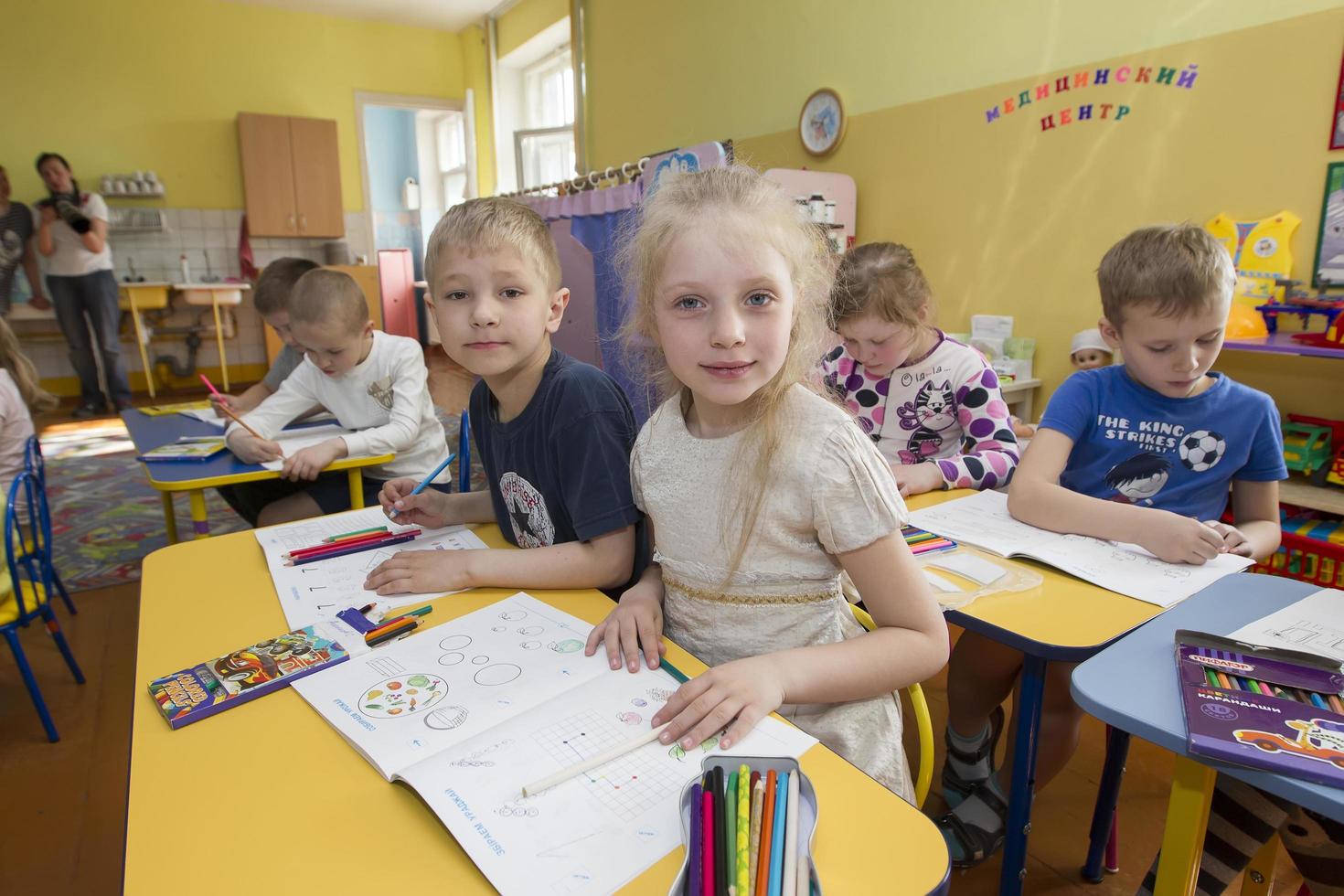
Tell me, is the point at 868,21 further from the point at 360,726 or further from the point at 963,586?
the point at 360,726

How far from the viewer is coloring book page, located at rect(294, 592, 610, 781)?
649mm

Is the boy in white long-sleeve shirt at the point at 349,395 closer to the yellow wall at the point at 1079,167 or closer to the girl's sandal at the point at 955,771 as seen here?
the girl's sandal at the point at 955,771

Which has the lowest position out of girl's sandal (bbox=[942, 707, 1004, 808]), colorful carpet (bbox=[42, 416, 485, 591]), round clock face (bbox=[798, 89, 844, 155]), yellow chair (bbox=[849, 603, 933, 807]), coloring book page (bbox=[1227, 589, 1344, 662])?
colorful carpet (bbox=[42, 416, 485, 591])

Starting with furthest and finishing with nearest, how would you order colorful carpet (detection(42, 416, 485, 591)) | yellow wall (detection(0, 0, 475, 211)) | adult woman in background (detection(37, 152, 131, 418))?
yellow wall (detection(0, 0, 475, 211)) → adult woman in background (detection(37, 152, 131, 418)) → colorful carpet (detection(42, 416, 485, 591))

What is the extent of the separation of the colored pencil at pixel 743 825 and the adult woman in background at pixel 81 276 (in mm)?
6411

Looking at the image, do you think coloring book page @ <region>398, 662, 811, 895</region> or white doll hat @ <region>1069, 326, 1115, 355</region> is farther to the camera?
white doll hat @ <region>1069, 326, 1115, 355</region>

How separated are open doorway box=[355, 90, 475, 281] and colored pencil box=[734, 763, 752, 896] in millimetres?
8001

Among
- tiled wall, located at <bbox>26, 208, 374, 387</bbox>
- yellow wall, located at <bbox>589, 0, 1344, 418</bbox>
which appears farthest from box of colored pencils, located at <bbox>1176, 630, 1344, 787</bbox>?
tiled wall, located at <bbox>26, 208, 374, 387</bbox>

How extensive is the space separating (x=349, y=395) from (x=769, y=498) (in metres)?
1.60

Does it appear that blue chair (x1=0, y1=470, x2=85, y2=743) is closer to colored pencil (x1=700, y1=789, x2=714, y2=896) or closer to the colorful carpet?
the colorful carpet

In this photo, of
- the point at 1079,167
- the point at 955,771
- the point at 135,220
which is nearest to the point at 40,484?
the point at 955,771

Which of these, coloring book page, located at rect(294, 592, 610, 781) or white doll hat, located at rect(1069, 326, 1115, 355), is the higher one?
white doll hat, located at rect(1069, 326, 1115, 355)

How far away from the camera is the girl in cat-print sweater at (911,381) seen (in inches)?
60.0

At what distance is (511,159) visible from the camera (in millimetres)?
7152
